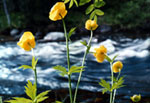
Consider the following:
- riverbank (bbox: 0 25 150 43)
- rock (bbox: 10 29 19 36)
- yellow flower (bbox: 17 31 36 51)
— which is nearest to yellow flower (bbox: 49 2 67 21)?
yellow flower (bbox: 17 31 36 51)

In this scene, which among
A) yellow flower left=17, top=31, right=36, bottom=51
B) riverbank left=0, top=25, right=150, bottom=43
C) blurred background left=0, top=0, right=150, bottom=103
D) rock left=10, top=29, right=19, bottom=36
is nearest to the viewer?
yellow flower left=17, top=31, right=36, bottom=51

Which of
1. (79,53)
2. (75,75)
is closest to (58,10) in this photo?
(75,75)

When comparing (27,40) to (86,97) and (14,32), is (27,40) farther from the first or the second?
(14,32)

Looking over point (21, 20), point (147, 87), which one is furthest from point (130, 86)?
point (21, 20)

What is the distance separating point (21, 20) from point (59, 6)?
10346 mm

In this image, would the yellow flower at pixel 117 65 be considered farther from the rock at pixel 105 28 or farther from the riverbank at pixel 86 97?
the rock at pixel 105 28

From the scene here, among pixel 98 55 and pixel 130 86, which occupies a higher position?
pixel 98 55

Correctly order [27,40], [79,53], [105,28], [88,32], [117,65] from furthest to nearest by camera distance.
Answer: [105,28] → [88,32] → [79,53] → [117,65] → [27,40]

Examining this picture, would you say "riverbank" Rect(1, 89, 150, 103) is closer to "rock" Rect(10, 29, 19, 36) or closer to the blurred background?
the blurred background

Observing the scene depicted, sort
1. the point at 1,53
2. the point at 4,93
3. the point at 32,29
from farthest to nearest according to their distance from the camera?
1. the point at 32,29
2. the point at 1,53
3. the point at 4,93

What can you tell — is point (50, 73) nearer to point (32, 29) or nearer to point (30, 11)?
point (32, 29)

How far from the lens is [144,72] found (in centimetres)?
308

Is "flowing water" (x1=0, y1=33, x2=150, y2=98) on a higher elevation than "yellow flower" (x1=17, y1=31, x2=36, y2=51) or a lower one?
lower

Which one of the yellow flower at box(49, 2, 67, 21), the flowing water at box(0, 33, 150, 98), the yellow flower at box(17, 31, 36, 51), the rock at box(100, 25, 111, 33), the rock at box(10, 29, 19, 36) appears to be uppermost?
the yellow flower at box(49, 2, 67, 21)
